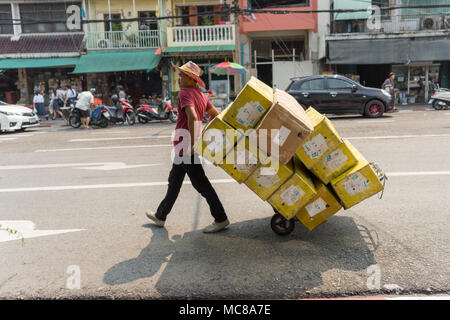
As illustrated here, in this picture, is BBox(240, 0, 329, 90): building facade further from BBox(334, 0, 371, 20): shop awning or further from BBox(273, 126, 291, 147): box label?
BBox(273, 126, 291, 147): box label

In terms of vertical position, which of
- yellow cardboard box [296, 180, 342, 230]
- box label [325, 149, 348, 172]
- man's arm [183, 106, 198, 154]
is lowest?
yellow cardboard box [296, 180, 342, 230]

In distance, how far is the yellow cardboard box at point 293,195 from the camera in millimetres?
3762

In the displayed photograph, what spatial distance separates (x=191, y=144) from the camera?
4.28 meters

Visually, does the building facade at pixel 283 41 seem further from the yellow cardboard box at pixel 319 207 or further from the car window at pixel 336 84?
the yellow cardboard box at pixel 319 207

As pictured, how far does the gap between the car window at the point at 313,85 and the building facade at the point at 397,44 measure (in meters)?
6.97

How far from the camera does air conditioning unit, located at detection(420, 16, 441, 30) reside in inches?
828

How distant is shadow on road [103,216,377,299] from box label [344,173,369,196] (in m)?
0.56

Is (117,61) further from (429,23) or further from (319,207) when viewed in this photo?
(319,207)

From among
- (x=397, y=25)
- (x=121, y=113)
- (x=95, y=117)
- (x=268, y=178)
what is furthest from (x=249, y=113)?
(x=397, y=25)

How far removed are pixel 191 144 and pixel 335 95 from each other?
11731 millimetres

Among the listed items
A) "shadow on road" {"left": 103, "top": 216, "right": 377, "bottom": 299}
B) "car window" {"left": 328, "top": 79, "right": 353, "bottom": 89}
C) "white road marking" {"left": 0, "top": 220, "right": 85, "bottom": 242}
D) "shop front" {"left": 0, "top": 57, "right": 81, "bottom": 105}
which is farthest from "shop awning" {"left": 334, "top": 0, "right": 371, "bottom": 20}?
"white road marking" {"left": 0, "top": 220, "right": 85, "bottom": 242}

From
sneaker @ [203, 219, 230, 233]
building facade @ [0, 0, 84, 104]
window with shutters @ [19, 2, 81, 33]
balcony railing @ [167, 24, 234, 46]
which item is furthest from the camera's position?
window with shutters @ [19, 2, 81, 33]
